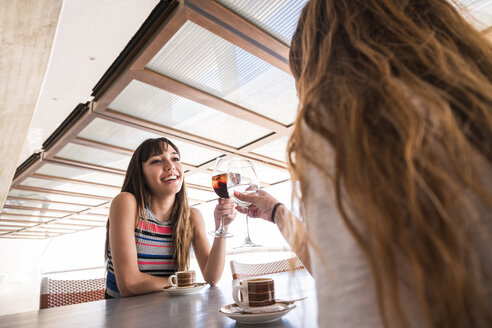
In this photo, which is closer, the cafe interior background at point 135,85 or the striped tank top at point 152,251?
the striped tank top at point 152,251

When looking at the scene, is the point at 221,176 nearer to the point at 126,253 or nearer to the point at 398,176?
the point at 126,253

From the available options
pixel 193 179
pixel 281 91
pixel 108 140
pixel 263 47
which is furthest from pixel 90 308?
pixel 193 179

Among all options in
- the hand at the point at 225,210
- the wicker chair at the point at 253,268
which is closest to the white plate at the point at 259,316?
the hand at the point at 225,210

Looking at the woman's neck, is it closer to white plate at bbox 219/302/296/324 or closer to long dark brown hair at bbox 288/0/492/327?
white plate at bbox 219/302/296/324

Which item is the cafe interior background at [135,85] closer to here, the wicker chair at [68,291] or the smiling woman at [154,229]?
the wicker chair at [68,291]

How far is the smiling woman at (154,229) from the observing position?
160 cm

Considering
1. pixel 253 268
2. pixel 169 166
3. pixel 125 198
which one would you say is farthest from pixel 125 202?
pixel 253 268

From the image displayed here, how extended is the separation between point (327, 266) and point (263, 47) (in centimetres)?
324

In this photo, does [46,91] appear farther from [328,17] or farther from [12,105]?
[328,17]

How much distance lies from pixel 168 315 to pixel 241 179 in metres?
0.51

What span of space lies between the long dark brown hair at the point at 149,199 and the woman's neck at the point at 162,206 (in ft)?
0.10

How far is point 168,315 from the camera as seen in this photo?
0.88 m

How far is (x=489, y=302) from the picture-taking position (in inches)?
12.2

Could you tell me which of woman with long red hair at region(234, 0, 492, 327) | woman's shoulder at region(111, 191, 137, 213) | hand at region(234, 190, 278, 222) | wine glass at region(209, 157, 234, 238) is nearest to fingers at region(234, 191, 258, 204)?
hand at region(234, 190, 278, 222)
